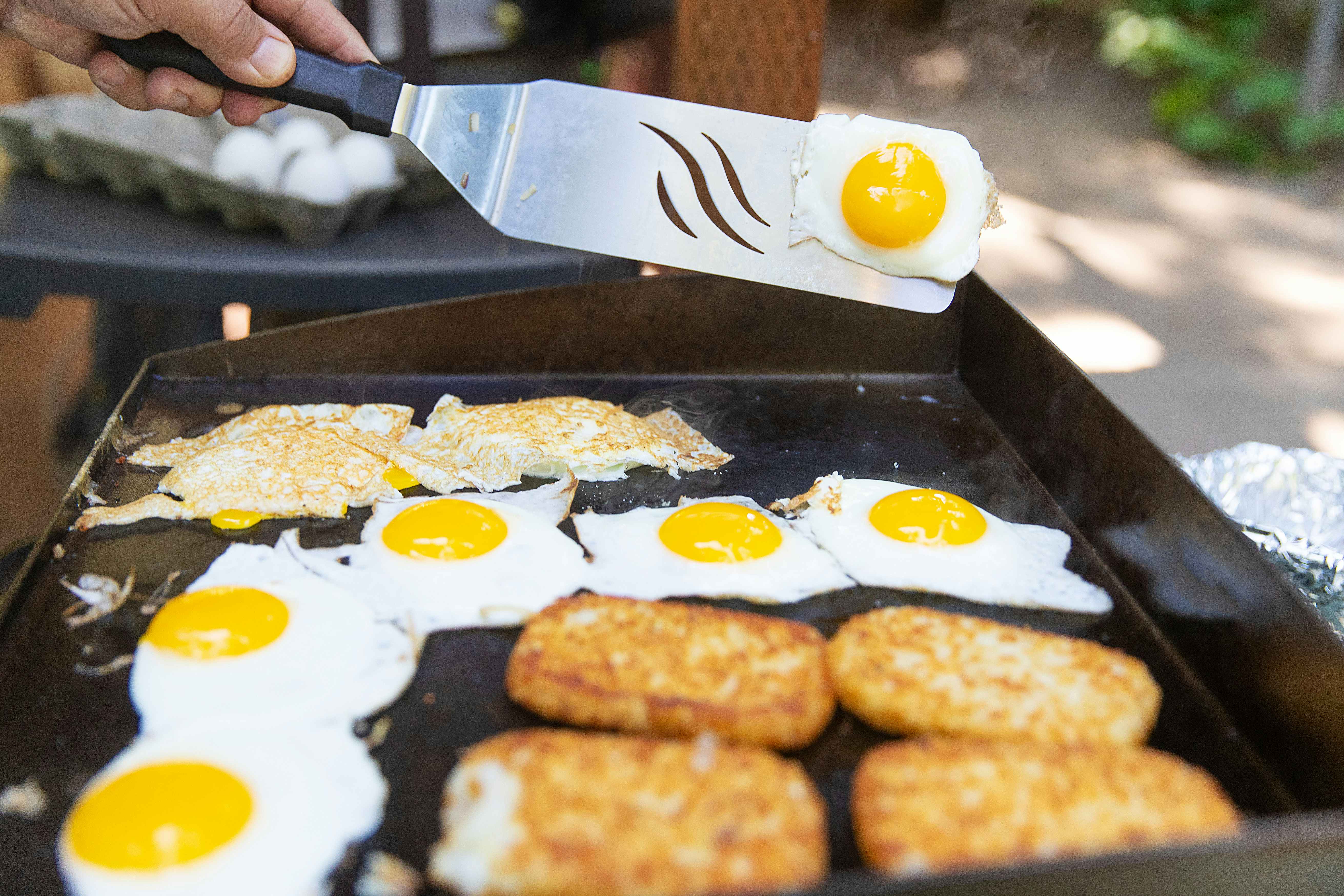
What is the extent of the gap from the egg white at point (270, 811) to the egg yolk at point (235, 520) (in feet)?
2.26

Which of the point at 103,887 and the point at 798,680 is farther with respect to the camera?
the point at 798,680

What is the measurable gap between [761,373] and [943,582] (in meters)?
1.18

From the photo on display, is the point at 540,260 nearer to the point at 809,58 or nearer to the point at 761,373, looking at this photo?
the point at 761,373

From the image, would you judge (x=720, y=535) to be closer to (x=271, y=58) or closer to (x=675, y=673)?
(x=675, y=673)

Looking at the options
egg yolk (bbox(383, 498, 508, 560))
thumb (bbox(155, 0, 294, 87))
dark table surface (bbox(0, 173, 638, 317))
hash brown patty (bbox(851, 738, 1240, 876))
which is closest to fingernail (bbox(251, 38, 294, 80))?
thumb (bbox(155, 0, 294, 87))

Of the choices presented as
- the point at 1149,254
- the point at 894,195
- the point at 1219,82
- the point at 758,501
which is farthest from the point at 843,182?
the point at 1219,82

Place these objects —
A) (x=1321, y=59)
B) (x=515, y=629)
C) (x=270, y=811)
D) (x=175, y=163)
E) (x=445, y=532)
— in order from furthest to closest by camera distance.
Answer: (x=1321, y=59), (x=175, y=163), (x=445, y=532), (x=515, y=629), (x=270, y=811)

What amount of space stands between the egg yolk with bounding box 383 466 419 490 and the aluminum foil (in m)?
2.03

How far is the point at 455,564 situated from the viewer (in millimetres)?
2066

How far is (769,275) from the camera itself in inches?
97.3

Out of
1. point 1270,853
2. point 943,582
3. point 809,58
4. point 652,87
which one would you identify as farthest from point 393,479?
point 652,87

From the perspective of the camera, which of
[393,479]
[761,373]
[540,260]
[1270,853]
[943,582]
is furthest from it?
[540,260]

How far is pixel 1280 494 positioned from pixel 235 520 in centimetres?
270

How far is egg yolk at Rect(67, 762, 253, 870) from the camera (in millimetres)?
1365
